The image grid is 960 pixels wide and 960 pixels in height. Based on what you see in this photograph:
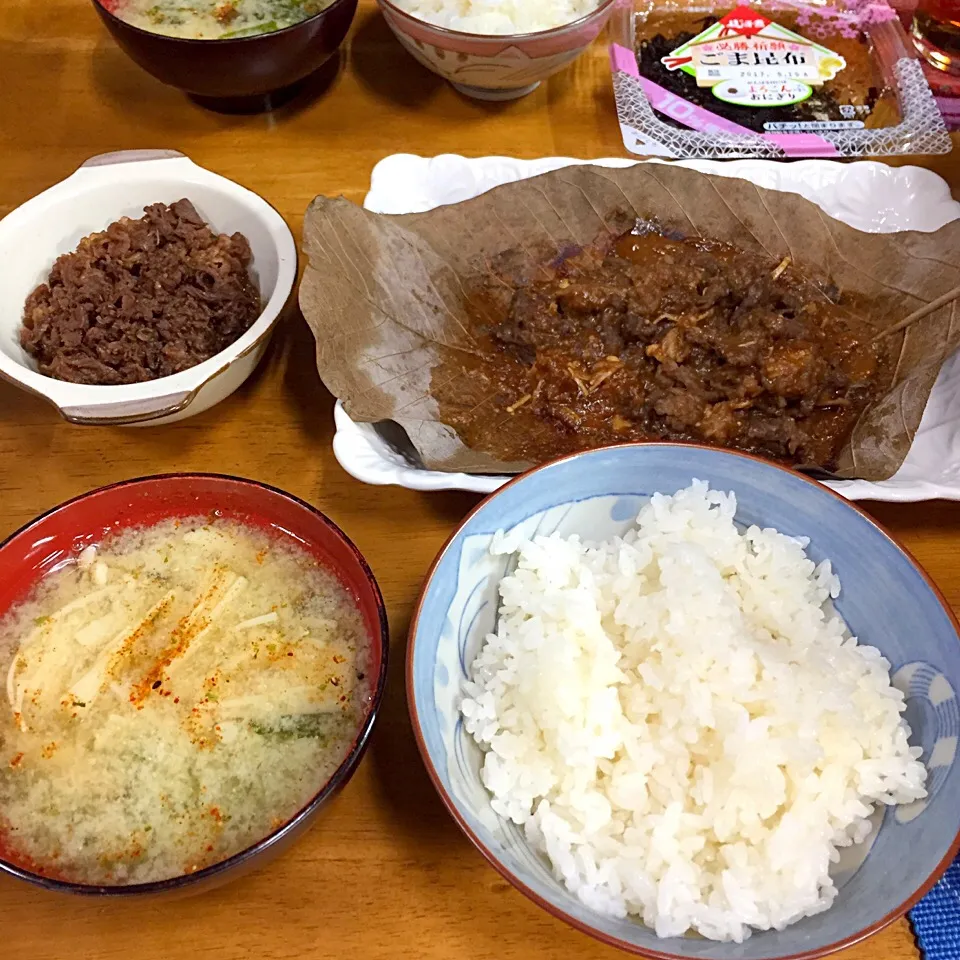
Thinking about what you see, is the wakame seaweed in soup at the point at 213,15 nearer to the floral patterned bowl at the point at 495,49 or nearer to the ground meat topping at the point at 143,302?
the floral patterned bowl at the point at 495,49

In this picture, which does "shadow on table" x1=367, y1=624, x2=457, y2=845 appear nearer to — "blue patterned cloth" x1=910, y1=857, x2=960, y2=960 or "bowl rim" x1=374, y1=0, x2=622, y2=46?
"blue patterned cloth" x1=910, y1=857, x2=960, y2=960

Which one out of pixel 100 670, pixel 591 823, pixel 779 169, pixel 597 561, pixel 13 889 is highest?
pixel 779 169

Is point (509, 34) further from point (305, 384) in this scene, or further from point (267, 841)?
point (267, 841)

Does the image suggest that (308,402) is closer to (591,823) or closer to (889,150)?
(591,823)

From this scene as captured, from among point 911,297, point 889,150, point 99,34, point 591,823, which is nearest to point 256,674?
point 591,823

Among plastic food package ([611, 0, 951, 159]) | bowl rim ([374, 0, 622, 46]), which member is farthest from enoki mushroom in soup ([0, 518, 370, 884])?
plastic food package ([611, 0, 951, 159])
